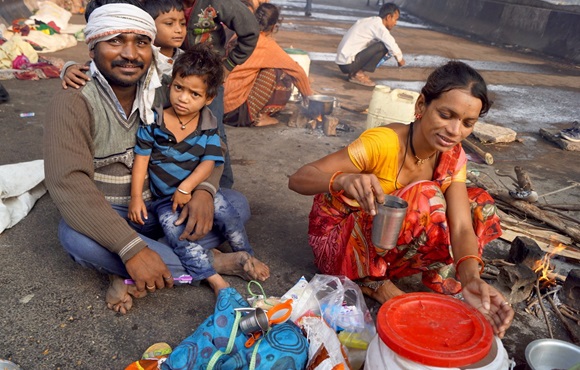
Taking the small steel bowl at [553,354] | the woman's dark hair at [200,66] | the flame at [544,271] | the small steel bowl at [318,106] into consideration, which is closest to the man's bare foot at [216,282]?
the woman's dark hair at [200,66]

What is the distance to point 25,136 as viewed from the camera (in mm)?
4469

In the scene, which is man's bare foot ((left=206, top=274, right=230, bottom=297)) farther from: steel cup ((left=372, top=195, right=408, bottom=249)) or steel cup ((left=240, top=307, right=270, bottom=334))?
steel cup ((left=372, top=195, right=408, bottom=249))

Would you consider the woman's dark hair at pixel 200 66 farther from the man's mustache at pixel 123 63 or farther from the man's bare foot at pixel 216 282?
the man's bare foot at pixel 216 282

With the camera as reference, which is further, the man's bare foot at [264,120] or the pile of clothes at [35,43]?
the pile of clothes at [35,43]

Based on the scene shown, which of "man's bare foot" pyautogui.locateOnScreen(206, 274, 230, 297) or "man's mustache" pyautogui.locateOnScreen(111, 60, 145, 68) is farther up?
"man's mustache" pyautogui.locateOnScreen(111, 60, 145, 68)

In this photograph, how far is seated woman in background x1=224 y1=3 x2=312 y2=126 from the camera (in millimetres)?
5285

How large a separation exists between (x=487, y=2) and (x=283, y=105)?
12.1m

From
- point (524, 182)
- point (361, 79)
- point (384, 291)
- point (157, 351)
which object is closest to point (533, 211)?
point (524, 182)

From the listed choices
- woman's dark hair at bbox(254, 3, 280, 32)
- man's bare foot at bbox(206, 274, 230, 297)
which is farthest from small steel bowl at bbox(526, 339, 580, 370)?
woman's dark hair at bbox(254, 3, 280, 32)

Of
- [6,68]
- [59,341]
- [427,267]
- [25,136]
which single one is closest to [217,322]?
[59,341]

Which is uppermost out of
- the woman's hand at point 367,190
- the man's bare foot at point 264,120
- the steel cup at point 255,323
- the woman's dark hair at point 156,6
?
the woman's dark hair at point 156,6

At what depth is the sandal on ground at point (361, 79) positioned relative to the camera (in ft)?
26.4

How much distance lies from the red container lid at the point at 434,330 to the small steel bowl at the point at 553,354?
1.97ft

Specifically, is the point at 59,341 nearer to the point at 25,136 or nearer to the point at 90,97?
the point at 90,97
